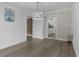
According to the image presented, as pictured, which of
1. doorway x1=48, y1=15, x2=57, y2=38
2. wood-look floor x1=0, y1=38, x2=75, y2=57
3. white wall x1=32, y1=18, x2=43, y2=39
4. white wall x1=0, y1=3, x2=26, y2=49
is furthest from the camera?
white wall x1=32, y1=18, x2=43, y2=39

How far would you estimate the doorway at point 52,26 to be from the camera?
29.2 feet

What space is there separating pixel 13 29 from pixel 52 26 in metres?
3.99

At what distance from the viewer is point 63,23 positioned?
8016 mm

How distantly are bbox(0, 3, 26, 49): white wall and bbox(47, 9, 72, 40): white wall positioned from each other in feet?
8.80

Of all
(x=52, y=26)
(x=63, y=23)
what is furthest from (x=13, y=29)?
(x=52, y=26)

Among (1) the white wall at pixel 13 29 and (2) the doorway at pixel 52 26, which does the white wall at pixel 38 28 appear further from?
(1) the white wall at pixel 13 29

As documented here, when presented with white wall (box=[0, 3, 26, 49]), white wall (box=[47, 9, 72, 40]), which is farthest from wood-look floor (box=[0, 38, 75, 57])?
white wall (box=[47, 9, 72, 40])

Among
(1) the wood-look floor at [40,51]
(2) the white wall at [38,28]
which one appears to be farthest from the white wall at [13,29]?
(2) the white wall at [38,28]

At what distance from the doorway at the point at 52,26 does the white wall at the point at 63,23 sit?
0.46 meters

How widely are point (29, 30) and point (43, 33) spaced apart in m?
4.11

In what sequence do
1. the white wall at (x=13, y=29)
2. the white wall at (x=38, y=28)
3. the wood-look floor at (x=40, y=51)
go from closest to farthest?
the wood-look floor at (x=40, y=51)
the white wall at (x=13, y=29)
the white wall at (x=38, y=28)

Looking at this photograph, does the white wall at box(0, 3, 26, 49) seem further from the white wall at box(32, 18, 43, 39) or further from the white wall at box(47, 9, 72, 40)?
the white wall at box(47, 9, 72, 40)

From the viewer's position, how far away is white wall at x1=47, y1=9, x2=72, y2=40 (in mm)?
7691

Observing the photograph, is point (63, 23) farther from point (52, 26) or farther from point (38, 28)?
point (38, 28)
